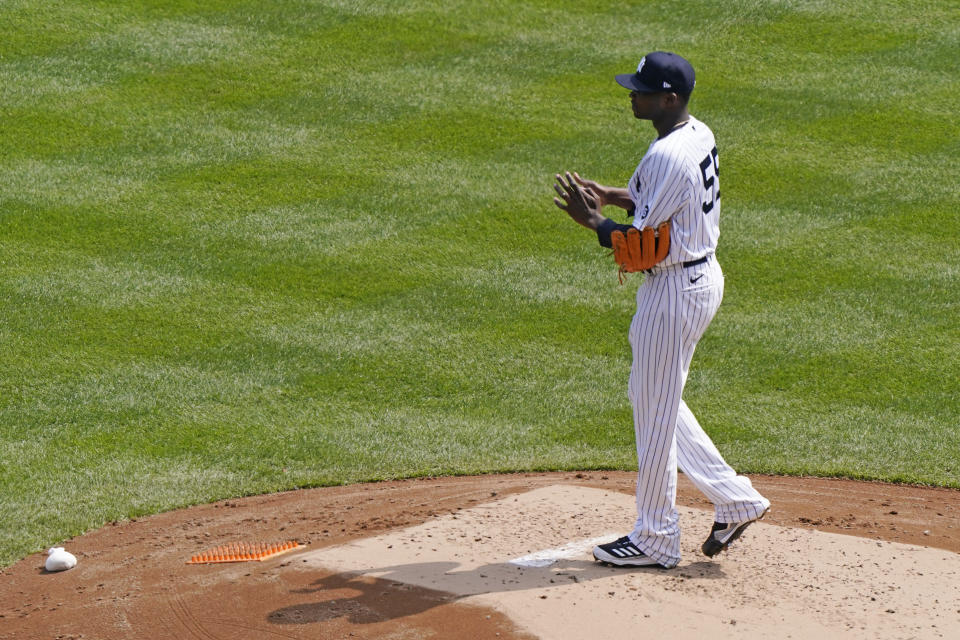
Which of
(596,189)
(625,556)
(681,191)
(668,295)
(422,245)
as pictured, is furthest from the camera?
(422,245)

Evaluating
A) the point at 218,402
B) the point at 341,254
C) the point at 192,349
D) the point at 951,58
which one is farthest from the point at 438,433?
the point at 951,58

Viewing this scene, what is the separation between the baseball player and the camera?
16.4 feet

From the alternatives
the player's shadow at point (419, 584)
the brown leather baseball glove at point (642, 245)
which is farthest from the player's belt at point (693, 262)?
the player's shadow at point (419, 584)

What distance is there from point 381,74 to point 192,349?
207 inches

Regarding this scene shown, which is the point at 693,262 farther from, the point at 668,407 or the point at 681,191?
the point at 668,407

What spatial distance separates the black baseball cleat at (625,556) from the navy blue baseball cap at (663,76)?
1.93 metres

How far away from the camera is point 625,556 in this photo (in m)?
5.23

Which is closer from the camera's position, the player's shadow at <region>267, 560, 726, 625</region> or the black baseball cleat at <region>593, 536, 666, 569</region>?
the player's shadow at <region>267, 560, 726, 625</region>

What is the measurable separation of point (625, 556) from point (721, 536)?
42 centimetres

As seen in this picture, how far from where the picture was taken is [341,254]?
1002cm

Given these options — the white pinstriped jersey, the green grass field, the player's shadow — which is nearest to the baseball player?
the white pinstriped jersey

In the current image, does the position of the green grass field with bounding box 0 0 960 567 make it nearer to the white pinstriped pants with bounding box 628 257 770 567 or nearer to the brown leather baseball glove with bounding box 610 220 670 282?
the white pinstriped pants with bounding box 628 257 770 567

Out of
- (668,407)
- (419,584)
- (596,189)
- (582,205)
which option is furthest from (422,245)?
(419,584)

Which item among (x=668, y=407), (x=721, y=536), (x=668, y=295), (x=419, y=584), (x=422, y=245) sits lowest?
(x=419, y=584)
